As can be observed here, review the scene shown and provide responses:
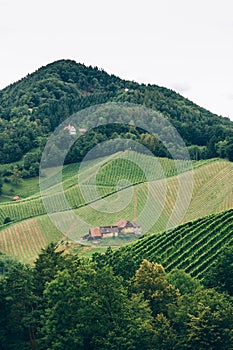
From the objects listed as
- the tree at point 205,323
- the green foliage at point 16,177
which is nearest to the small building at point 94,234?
the tree at point 205,323

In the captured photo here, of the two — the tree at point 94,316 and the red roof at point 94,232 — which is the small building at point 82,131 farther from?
the tree at point 94,316

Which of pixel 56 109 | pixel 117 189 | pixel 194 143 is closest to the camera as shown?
pixel 117 189

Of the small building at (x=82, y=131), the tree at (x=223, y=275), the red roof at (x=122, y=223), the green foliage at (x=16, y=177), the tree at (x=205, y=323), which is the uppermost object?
the small building at (x=82, y=131)

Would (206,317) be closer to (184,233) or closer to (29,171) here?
(184,233)

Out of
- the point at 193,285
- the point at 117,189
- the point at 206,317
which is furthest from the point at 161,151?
the point at 206,317

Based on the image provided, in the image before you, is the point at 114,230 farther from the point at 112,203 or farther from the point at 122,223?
the point at 112,203

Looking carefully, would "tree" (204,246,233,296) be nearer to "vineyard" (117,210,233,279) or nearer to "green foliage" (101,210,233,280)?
"green foliage" (101,210,233,280)
